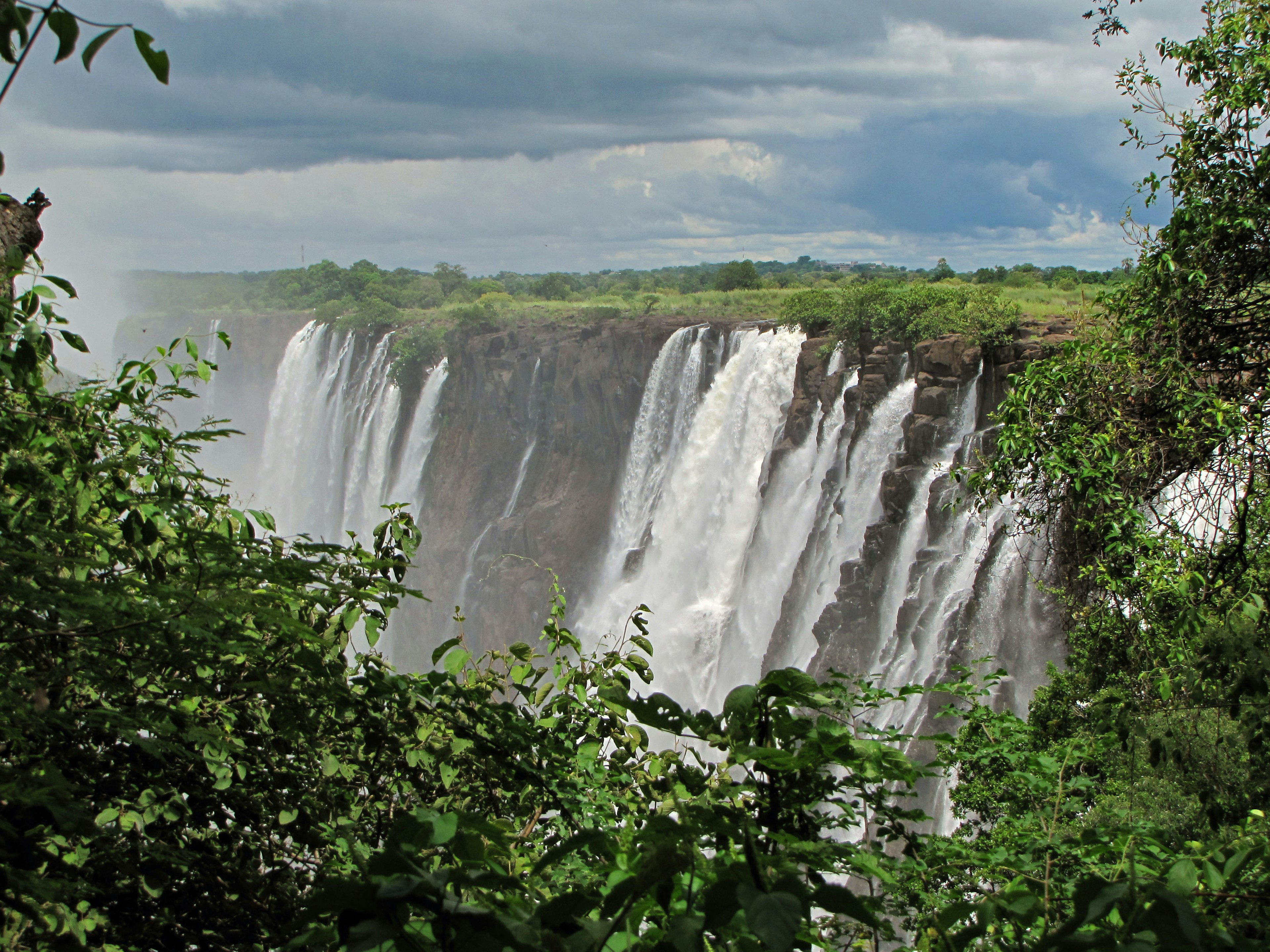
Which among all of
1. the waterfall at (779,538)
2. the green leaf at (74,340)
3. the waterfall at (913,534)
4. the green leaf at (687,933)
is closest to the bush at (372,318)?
the waterfall at (779,538)

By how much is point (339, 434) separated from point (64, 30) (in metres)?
33.5

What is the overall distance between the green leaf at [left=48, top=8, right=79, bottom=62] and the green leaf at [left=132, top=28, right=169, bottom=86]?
7 centimetres

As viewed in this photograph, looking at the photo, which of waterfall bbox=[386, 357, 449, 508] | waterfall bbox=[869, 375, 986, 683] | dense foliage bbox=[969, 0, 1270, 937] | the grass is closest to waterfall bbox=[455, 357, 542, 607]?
waterfall bbox=[386, 357, 449, 508]

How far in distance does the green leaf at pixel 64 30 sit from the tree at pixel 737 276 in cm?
3489

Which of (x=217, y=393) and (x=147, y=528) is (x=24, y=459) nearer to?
(x=147, y=528)

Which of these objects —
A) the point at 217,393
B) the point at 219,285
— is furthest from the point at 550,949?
the point at 219,285

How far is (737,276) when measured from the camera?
36.6 m

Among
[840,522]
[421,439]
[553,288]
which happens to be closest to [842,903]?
[840,522]

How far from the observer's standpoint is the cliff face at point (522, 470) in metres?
25.7

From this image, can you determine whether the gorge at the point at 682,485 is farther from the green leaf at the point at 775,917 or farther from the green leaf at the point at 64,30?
the green leaf at the point at 775,917

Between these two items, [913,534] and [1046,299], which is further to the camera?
[1046,299]

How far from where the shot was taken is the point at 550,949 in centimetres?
86

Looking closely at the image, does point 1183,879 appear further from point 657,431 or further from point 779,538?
point 657,431

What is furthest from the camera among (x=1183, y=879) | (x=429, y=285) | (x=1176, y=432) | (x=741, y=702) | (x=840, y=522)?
(x=429, y=285)
